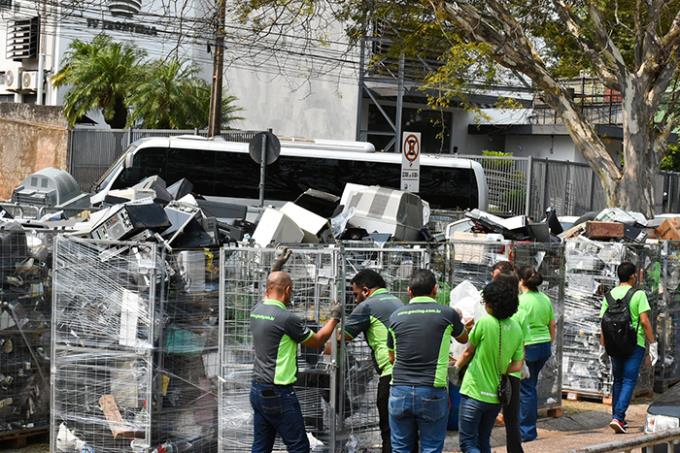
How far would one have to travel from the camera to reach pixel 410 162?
14.6 m

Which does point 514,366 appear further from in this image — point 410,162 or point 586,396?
point 410,162

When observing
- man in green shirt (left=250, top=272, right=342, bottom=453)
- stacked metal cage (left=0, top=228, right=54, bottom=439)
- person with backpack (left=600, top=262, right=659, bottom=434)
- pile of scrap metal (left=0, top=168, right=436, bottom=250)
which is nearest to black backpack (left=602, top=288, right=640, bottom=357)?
person with backpack (left=600, top=262, right=659, bottom=434)

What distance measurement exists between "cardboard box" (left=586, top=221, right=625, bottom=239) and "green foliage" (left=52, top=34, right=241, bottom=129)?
89.9 feet

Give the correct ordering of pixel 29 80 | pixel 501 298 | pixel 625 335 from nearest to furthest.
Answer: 1. pixel 501 298
2. pixel 625 335
3. pixel 29 80

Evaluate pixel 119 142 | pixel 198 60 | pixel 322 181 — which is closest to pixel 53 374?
pixel 322 181

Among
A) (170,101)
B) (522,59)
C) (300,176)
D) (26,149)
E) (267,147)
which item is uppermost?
(170,101)

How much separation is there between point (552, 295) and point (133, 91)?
97.9ft

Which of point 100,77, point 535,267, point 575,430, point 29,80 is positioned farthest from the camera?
point 29,80

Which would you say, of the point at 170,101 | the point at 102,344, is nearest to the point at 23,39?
the point at 170,101

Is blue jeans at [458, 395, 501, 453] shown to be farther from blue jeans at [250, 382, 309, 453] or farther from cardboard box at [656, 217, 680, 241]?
cardboard box at [656, 217, 680, 241]

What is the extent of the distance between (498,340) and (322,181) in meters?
17.3

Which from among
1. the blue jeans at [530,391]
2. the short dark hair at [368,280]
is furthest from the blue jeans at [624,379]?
the short dark hair at [368,280]

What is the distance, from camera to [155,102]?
38062mm

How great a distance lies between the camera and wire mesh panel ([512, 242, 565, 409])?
11244 millimetres
